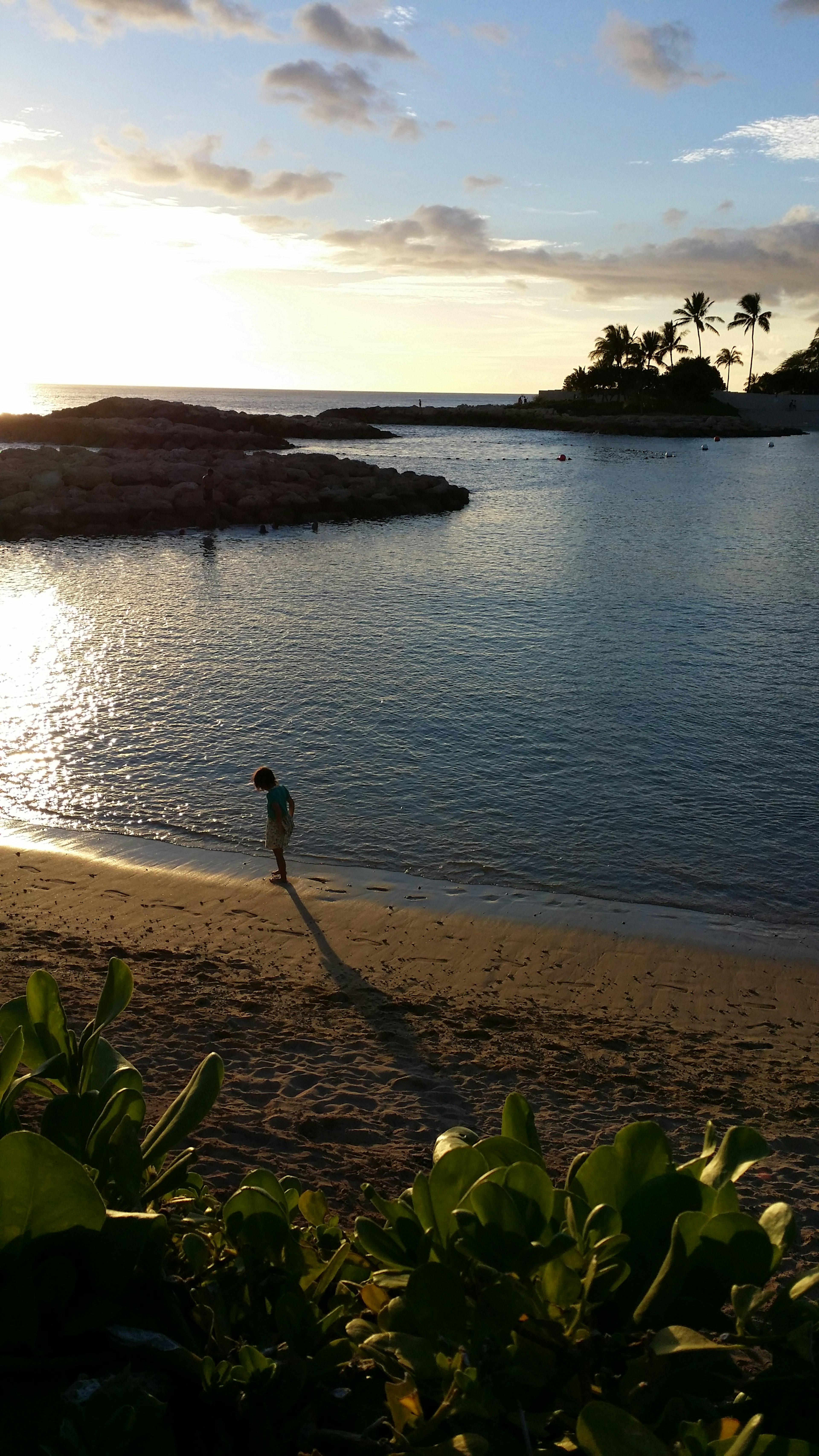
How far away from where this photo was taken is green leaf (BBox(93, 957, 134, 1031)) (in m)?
1.54

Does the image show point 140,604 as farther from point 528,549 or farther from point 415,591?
point 528,549

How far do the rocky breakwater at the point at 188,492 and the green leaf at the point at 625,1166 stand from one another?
33783 mm

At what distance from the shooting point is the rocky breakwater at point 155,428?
59625mm

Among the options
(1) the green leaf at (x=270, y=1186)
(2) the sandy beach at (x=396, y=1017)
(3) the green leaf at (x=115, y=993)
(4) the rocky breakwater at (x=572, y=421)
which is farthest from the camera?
(4) the rocky breakwater at (x=572, y=421)

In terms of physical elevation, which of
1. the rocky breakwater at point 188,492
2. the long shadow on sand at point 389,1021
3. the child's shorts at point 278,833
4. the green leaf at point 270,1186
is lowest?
the long shadow on sand at point 389,1021

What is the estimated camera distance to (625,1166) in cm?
117

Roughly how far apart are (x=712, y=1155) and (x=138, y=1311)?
0.72m

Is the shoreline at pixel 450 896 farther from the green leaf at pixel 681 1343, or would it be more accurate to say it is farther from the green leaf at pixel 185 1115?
the green leaf at pixel 681 1343

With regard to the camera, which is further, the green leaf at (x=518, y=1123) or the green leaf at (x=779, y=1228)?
the green leaf at (x=518, y=1123)

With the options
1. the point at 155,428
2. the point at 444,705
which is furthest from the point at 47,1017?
the point at 155,428

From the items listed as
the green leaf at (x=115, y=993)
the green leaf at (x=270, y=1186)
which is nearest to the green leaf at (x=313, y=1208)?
the green leaf at (x=270, y=1186)

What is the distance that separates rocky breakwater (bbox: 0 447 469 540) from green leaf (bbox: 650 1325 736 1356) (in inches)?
1337

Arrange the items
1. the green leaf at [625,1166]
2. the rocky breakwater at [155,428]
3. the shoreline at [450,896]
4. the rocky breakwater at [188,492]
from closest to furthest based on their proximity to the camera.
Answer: the green leaf at [625,1166] < the shoreline at [450,896] < the rocky breakwater at [188,492] < the rocky breakwater at [155,428]

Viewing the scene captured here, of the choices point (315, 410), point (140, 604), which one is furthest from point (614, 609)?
point (315, 410)
